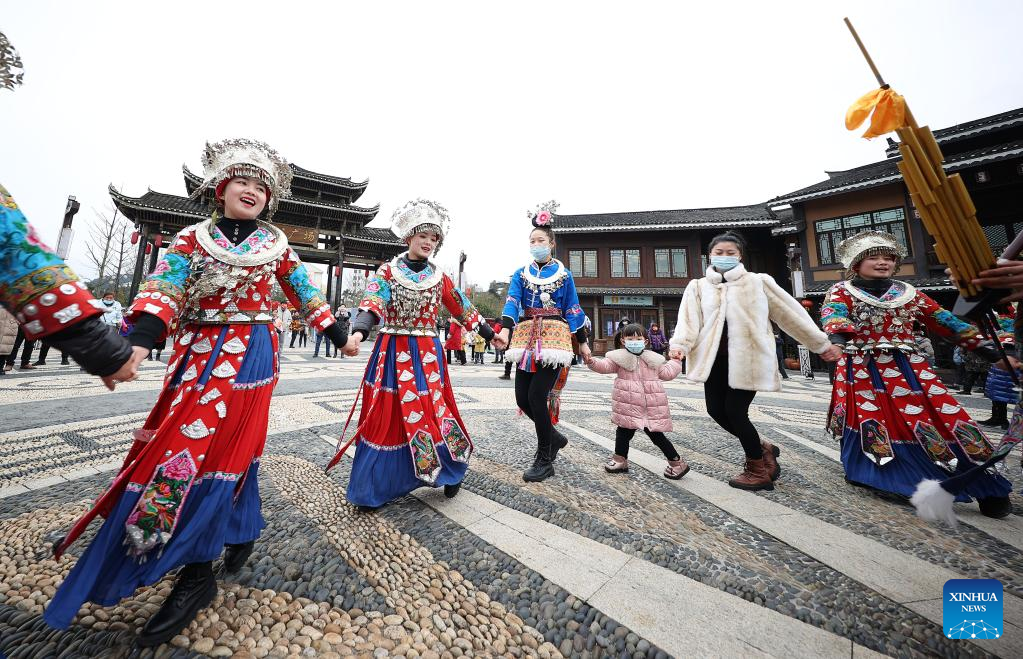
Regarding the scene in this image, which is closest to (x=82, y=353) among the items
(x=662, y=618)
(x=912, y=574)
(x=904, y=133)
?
(x=662, y=618)

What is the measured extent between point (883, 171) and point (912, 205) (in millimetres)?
2159

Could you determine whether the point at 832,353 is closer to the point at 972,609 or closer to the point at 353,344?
the point at 972,609

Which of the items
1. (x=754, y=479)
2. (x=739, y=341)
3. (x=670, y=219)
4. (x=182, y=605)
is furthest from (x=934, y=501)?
(x=670, y=219)

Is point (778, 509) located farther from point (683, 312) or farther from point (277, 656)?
point (277, 656)

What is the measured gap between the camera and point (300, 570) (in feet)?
5.18

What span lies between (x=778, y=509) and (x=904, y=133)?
6.60 ft

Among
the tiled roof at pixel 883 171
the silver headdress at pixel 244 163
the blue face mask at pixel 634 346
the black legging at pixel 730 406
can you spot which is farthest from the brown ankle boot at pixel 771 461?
the tiled roof at pixel 883 171

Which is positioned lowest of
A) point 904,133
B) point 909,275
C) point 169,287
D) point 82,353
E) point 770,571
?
point 770,571

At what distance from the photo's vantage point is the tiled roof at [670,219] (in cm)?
1838

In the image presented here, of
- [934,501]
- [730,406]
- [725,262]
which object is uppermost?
[725,262]

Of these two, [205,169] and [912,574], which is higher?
[205,169]

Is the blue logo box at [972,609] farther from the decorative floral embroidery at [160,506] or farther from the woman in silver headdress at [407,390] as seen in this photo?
the decorative floral embroidery at [160,506]

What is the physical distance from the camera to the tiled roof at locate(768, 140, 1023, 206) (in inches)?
416

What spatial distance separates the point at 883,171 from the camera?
13680 mm
